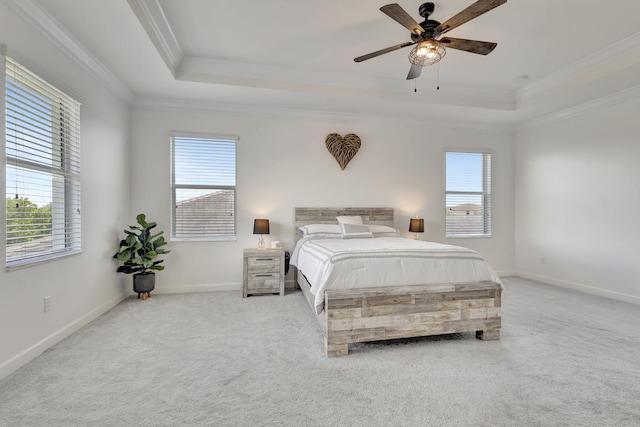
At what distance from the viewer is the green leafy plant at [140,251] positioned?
12.3ft

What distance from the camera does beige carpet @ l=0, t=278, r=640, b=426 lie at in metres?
1.69

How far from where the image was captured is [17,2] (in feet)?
7.04

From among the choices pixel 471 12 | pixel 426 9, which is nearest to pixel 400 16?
pixel 471 12

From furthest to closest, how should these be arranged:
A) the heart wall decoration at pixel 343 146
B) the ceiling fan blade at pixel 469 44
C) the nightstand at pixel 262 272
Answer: the heart wall decoration at pixel 343 146 < the nightstand at pixel 262 272 < the ceiling fan blade at pixel 469 44

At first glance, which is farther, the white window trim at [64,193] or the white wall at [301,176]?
the white wall at [301,176]

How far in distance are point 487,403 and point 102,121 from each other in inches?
171

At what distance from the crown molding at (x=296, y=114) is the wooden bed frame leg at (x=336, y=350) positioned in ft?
11.2

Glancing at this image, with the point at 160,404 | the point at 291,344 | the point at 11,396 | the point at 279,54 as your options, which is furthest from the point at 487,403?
the point at 279,54

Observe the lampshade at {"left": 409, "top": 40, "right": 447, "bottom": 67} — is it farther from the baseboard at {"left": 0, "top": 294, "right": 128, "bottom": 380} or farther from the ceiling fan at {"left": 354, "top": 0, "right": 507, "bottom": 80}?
the baseboard at {"left": 0, "top": 294, "right": 128, "bottom": 380}

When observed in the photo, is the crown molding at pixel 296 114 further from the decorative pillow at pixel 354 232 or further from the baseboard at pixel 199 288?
the baseboard at pixel 199 288

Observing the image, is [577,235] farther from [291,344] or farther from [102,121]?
[102,121]

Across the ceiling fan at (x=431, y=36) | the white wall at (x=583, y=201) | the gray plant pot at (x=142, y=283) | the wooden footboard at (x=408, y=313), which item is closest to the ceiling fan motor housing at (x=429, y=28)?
the ceiling fan at (x=431, y=36)

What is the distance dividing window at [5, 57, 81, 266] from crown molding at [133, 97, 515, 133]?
1.35 metres

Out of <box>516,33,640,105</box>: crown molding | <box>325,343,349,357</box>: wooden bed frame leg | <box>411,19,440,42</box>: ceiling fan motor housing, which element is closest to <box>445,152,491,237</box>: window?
<box>516,33,640,105</box>: crown molding
